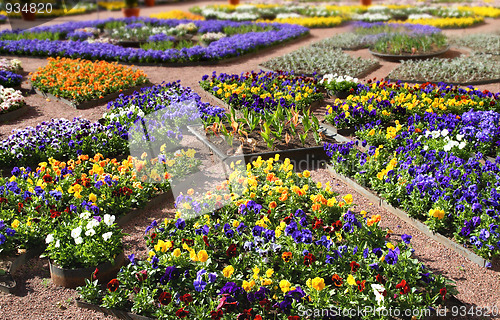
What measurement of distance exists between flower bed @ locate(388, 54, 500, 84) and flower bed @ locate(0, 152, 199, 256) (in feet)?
23.3

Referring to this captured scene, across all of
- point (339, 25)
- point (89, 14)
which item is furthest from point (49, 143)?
point (89, 14)

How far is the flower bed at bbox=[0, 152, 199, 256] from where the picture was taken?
16.7 ft

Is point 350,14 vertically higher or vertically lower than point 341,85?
higher

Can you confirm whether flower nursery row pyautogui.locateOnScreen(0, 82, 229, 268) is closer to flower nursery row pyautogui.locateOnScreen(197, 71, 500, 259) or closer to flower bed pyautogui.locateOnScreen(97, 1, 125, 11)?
flower nursery row pyautogui.locateOnScreen(197, 71, 500, 259)

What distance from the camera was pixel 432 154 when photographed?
6230 millimetres

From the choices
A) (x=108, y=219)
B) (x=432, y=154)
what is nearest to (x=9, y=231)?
(x=108, y=219)

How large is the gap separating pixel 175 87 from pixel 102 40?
8.99 m

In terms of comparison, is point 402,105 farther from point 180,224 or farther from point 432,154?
point 180,224

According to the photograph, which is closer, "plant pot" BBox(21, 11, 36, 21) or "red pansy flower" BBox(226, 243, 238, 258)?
"red pansy flower" BBox(226, 243, 238, 258)

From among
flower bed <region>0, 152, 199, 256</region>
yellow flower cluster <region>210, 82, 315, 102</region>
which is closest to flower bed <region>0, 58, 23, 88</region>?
yellow flower cluster <region>210, 82, 315, 102</region>

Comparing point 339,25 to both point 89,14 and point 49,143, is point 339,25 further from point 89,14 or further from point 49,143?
point 89,14

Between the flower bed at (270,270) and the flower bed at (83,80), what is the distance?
5.96 metres

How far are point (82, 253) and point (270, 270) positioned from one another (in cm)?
204

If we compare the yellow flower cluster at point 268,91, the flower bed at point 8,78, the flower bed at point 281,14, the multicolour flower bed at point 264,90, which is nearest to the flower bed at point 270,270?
the multicolour flower bed at point 264,90
